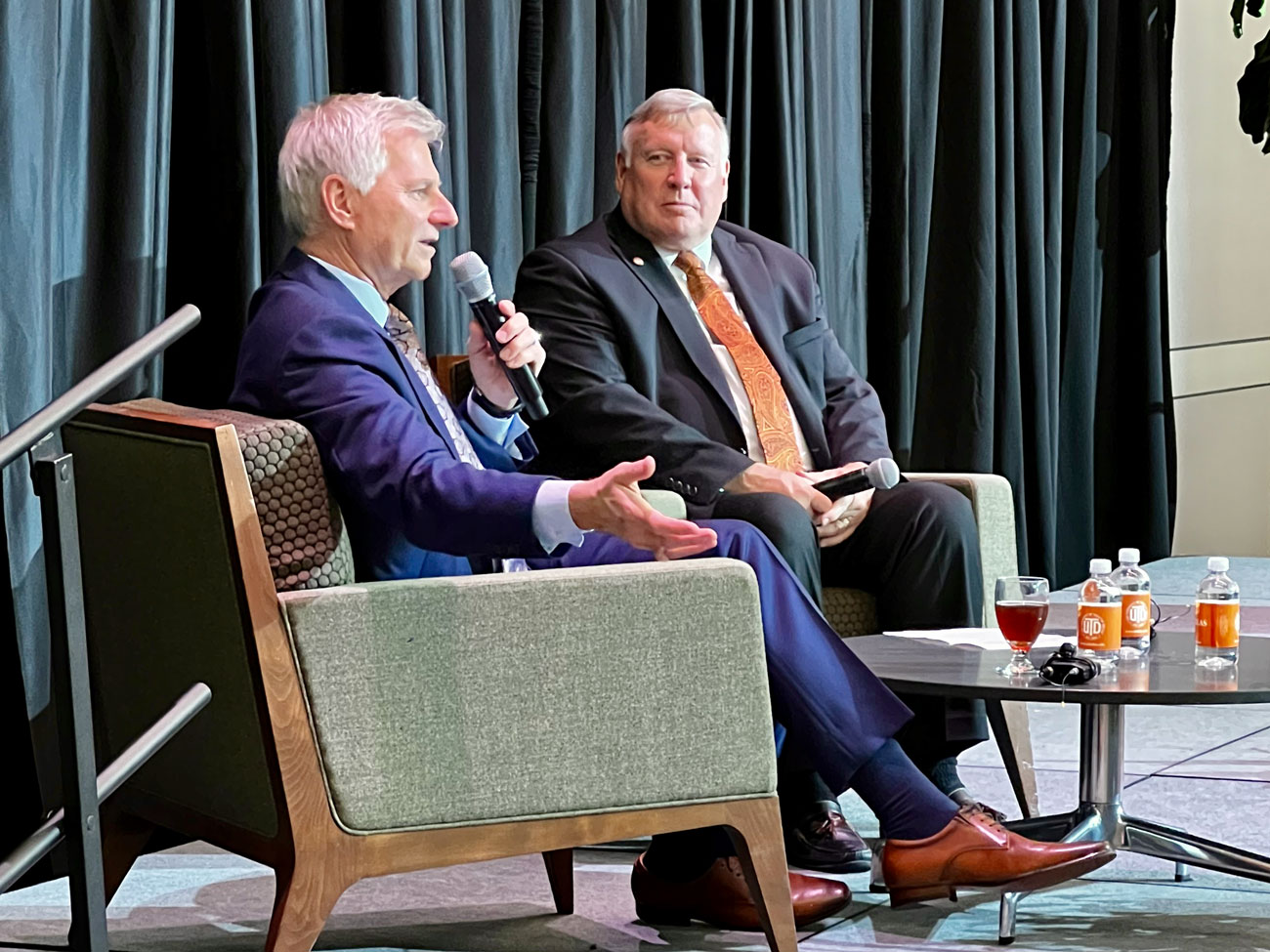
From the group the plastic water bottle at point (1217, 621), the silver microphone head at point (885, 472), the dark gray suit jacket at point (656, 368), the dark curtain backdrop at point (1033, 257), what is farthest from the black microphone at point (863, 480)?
the dark curtain backdrop at point (1033, 257)

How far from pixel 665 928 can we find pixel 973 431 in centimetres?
298

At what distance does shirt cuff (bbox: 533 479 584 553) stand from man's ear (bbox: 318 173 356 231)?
51cm

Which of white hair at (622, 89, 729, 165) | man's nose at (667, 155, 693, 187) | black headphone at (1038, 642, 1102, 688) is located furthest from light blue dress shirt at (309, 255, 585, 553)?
white hair at (622, 89, 729, 165)

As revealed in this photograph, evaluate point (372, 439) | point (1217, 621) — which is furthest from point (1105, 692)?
point (372, 439)

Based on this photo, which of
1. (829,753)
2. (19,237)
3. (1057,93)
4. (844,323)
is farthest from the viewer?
(1057,93)

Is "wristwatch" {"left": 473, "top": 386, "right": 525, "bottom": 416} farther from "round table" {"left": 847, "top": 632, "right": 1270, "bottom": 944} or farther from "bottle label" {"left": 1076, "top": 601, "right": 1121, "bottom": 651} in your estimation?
"bottle label" {"left": 1076, "top": 601, "right": 1121, "bottom": 651}

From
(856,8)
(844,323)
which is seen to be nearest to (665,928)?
(844,323)

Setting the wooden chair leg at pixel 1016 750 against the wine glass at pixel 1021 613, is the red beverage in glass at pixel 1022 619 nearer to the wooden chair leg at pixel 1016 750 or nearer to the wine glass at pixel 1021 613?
the wine glass at pixel 1021 613

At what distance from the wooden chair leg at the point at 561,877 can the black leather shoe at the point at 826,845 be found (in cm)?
35

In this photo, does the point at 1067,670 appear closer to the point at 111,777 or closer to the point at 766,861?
the point at 766,861

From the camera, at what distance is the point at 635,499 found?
196cm

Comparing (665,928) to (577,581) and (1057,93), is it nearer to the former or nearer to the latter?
(577,581)

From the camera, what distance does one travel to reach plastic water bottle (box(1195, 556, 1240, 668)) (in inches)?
91.7

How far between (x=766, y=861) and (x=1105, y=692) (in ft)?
1.41
